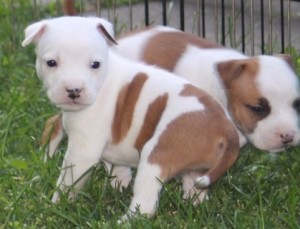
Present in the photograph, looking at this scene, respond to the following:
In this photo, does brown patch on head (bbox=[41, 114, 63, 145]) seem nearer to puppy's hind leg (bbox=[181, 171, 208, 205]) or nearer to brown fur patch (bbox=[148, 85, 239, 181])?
puppy's hind leg (bbox=[181, 171, 208, 205])

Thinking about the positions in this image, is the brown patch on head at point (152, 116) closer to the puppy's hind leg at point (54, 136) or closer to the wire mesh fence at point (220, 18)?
the puppy's hind leg at point (54, 136)

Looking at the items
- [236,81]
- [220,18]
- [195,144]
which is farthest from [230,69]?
[220,18]

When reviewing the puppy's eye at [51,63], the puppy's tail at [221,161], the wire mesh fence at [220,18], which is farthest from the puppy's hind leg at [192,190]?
the wire mesh fence at [220,18]

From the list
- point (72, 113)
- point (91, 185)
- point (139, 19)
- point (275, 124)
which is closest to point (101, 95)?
point (72, 113)

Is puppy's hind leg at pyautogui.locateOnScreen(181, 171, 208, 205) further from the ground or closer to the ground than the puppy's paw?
closer to the ground

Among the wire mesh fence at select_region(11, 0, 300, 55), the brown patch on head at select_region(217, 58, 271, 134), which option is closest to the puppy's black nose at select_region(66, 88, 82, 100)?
the brown patch on head at select_region(217, 58, 271, 134)
